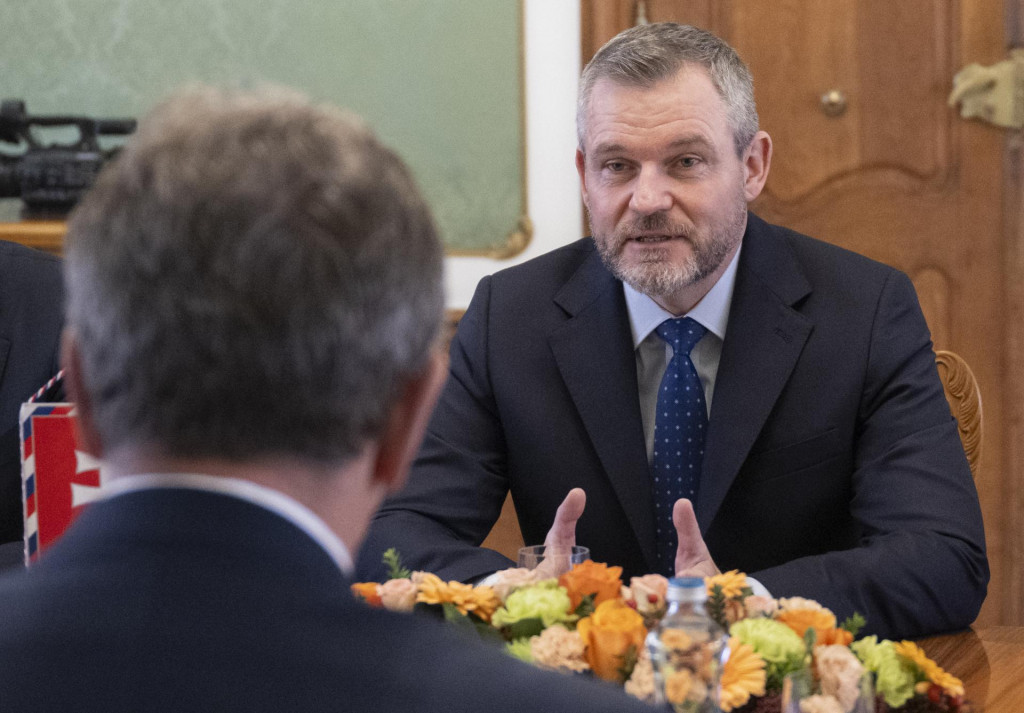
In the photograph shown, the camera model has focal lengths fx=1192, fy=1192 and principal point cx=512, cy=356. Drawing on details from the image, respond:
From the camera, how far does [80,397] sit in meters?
0.63

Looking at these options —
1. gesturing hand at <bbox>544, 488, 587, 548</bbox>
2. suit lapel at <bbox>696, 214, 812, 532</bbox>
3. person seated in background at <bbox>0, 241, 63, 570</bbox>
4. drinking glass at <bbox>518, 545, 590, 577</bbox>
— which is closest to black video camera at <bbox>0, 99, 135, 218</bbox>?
person seated in background at <bbox>0, 241, 63, 570</bbox>

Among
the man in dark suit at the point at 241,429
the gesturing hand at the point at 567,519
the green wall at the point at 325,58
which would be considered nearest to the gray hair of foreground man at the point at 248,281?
the man in dark suit at the point at 241,429

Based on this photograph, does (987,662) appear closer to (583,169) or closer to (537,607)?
(537,607)

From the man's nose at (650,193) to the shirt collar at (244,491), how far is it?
1420 millimetres

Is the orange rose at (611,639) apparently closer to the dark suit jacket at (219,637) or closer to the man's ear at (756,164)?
the dark suit jacket at (219,637)

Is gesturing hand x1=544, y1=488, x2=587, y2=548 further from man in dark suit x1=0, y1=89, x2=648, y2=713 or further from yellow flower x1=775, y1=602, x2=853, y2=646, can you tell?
man in dark suit x1=0, y1=89, x2=648, y2=713

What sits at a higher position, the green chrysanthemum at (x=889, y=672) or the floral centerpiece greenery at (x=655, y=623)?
the floral centerpiece greenery at (x=655, y=623)

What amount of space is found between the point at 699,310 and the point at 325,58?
1803mm

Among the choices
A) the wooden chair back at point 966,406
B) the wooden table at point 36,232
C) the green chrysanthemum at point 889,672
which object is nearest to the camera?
the green chrysanthemum at point 889,672

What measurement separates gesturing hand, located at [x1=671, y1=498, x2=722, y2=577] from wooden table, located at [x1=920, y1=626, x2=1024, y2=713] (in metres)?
0.30

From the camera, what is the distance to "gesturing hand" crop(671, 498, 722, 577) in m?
1.54

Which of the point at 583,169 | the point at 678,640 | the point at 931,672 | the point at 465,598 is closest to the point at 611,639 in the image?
the point at 678,640

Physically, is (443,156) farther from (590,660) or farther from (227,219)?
(227,219)

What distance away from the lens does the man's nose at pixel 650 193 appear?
1927 mm
